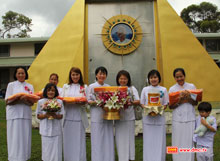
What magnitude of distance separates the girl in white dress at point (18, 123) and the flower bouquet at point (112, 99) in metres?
1.37

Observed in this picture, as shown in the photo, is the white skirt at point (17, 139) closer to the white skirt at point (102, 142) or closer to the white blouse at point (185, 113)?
the white skirt at point (102, 142)

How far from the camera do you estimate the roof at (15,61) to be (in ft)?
53.1

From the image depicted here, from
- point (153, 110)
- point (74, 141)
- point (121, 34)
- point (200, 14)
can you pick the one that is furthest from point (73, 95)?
point (200, 14)

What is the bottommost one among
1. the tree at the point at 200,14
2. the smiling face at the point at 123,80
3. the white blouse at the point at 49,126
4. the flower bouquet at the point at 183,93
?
the white blouse at the point at 49,126

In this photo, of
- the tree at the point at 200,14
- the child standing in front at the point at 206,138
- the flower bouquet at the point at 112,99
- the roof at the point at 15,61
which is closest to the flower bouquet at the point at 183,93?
the child standing in front at the point at 206,138

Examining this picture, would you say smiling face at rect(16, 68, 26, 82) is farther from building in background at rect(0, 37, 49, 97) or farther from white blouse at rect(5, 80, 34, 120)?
building in background at rect(0, 37, 49, 97)

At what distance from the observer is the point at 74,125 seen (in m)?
3.95

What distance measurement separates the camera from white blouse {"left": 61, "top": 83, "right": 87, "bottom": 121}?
12.8 ft

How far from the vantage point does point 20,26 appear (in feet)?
90.4

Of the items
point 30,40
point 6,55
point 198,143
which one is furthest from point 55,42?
point 6,55

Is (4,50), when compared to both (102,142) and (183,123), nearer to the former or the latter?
(102,142)

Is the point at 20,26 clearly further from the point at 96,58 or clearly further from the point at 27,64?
the point at 96,58

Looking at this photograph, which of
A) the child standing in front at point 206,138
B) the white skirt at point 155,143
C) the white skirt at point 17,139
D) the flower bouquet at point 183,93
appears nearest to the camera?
the child standing in front at point 206,138

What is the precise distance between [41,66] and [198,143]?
5176 mm
